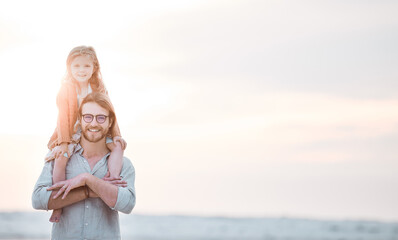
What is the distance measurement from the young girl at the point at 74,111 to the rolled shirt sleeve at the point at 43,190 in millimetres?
73

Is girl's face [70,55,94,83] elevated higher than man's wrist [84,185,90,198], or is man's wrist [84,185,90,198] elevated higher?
girl's face [70,55,94,83]

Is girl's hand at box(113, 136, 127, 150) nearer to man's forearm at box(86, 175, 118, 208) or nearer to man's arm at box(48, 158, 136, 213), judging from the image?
man's arm at box(48, 158, 136, 213)

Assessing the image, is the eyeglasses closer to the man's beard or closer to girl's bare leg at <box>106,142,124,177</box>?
the man's beard

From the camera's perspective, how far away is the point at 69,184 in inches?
230

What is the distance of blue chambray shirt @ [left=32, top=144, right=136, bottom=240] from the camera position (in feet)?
19.4

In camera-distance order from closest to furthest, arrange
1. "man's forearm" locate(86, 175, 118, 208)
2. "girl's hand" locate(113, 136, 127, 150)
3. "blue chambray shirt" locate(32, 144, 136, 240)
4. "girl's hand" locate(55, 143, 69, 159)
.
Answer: "man's forearm" locate(86, 175, 118, 208) < "blue chambray shirt" locate(32, 144, 136, 240) < "girl's hand" locate(55, 143, 69, 159) < "girl's hand" locate(113, 136, 127, 150)

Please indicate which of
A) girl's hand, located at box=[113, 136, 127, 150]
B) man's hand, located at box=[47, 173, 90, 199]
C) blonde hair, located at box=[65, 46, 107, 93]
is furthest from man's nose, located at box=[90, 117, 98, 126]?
man's hand, located at box=[47, 173, 90, 199]

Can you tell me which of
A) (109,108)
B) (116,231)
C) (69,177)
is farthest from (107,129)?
(116,231)

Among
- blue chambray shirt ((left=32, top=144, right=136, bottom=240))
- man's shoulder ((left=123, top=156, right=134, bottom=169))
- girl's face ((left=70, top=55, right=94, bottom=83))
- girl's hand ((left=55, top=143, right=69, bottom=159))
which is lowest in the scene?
blue chambray shirt ((left=32, top=144, right=136, bottom=240))

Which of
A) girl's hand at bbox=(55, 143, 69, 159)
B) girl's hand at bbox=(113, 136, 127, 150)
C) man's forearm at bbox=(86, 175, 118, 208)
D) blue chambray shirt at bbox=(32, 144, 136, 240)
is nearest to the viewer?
man's forearm at bbox=(86, 175, 118, 208)

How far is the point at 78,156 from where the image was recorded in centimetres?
613

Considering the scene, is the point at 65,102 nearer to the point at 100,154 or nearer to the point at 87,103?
the point at 87,103

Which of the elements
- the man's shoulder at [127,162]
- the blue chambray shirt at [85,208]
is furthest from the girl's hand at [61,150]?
the man's shoulder at [127,162]

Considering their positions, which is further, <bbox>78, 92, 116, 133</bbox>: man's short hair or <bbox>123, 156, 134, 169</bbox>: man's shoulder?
<bbox>123, 156, 134, 169</bbox>: man's shoulder
